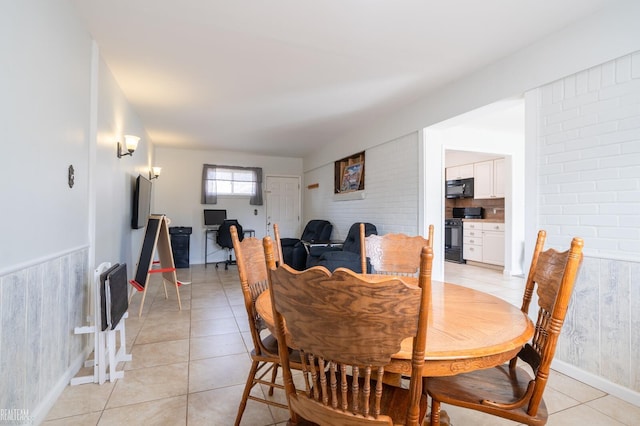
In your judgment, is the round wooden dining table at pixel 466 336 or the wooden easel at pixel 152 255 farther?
the wooden easel at pixel 152 255

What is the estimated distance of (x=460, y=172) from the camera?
710 centimetres

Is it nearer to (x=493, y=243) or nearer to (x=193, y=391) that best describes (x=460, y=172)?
(x=493, y=243)

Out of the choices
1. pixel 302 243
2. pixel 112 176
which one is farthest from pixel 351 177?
pixel 112 176

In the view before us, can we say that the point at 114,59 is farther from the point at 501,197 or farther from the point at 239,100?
the point at 501,197

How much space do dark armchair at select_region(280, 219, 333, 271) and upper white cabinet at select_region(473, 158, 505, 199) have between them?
3.25 meters

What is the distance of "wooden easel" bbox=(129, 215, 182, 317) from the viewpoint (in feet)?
11.1

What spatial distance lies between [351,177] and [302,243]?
146 centimetres

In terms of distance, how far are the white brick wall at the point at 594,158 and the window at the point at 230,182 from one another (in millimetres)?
5889

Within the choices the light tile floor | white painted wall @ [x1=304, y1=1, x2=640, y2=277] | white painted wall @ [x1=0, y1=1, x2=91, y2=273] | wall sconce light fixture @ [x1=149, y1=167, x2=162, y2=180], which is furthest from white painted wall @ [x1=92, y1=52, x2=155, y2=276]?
white painted wall @ [x1=304, y1=1, x2=640, y2=277]

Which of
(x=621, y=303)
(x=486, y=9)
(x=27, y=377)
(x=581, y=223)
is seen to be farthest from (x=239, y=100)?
(x=621, y=303)

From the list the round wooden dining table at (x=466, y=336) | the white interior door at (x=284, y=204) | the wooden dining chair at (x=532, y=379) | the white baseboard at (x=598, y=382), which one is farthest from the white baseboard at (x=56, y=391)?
the white interior door at (x=284, y=204)

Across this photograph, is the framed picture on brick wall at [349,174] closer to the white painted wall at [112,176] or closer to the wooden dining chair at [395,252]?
the wooden dining chair at [395,252]

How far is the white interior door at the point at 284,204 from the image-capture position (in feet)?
24.9

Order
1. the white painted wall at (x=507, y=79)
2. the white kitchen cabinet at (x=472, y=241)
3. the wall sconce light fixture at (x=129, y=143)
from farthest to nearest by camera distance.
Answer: the white kitchen cabinet at (x=472, y=241)
the wall sconce light fixture at (x=129, y=143)
the white painted wall at (x=507, y=79)
